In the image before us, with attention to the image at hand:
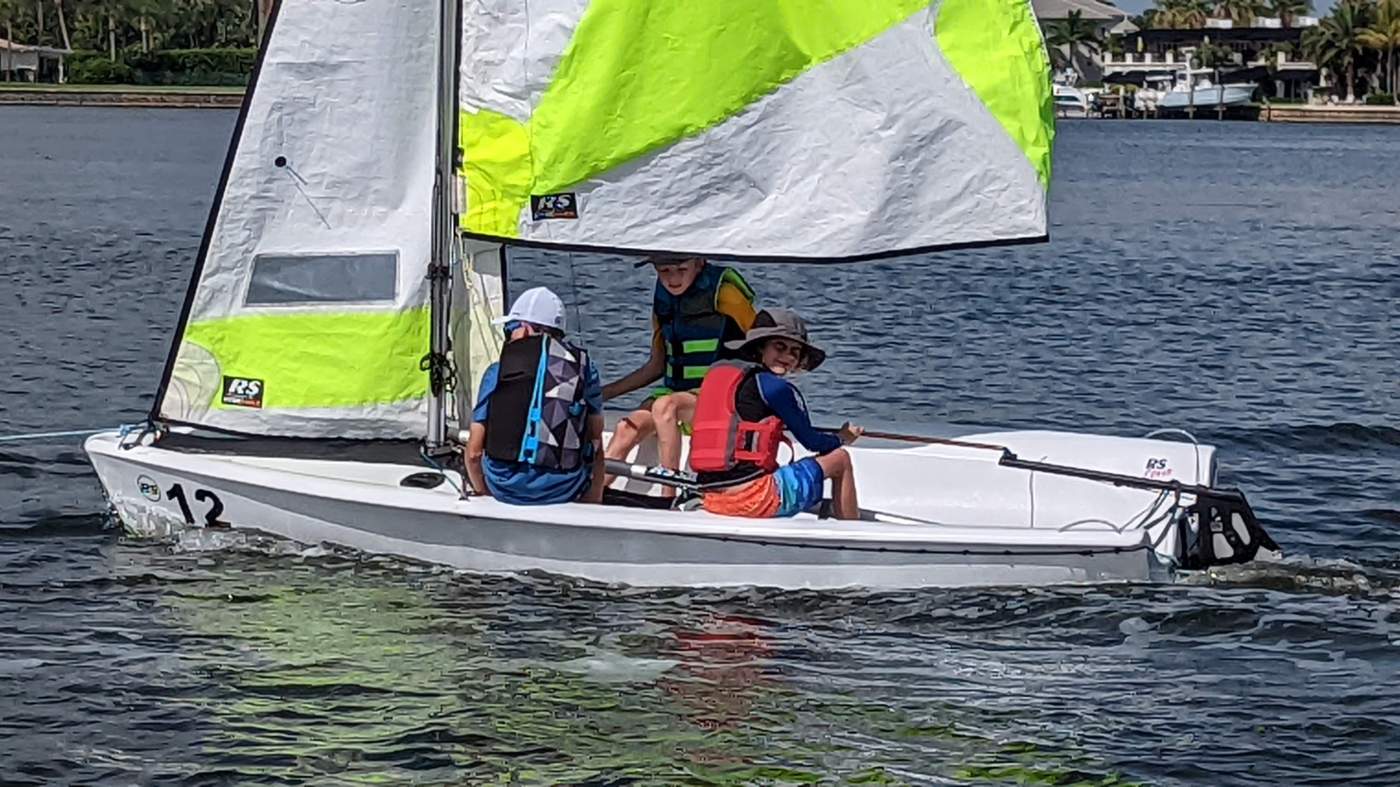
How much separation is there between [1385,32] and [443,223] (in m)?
111

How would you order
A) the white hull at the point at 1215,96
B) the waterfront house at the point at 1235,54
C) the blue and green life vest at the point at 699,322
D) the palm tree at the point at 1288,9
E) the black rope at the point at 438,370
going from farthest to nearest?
1. the palm tree at the point at 1288,9
2. the waterfront house at the point at 1235,54
3. the white hull at the point at 1215,96
4. the blue and green life vest at the point at 699,322
5. the black rope at the point at 438,370

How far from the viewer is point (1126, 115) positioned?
12531cm

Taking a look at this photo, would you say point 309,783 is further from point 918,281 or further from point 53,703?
point 918,281

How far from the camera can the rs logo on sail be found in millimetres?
9820

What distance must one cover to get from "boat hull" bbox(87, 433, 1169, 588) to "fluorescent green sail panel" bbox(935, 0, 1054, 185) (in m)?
1.64

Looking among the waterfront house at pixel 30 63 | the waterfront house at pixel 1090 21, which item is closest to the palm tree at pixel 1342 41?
the waterfront house at pixel 1090 21

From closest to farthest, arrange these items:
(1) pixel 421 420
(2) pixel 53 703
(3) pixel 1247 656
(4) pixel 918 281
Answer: (2) pixel 53 703 → (3) pixel 1247 656 → (1) pixel 421 420 → (4) pixel 918 281

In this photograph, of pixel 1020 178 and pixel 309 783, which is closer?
pixel 309 783

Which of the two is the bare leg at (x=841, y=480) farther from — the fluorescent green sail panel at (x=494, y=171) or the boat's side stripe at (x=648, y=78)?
the fluorescent green sail panel at (x=494, y=171)

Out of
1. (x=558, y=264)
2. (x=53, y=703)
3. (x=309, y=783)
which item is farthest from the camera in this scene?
(x=558, y=264)

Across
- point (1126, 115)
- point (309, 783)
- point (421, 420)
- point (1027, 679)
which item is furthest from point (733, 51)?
point (1126, 115)

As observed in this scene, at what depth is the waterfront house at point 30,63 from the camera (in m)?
110

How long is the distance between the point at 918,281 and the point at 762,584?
16.6 m

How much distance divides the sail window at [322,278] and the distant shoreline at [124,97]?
275 feet
